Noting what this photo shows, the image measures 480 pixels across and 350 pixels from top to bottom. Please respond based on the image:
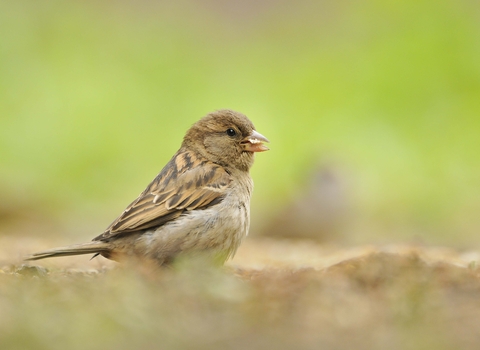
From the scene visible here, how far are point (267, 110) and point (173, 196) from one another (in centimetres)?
808

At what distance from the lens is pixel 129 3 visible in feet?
69.2

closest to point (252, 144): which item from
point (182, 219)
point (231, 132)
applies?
point (231, 132)

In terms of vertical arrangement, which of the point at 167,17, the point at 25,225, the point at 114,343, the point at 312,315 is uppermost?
the point at 167,17

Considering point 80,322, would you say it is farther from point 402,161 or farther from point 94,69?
point 94,69

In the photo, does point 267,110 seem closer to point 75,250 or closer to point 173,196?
point 173,196

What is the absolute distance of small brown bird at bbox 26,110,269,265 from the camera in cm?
558

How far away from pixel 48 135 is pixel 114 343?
10.5 meters

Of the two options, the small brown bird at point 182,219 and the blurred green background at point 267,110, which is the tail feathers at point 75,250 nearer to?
the small brown bird at point 182,219

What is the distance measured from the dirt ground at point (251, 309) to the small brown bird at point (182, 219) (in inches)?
16.0

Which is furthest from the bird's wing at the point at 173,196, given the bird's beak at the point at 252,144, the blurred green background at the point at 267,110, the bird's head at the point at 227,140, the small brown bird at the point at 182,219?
the blurred green background at the point at 267,110

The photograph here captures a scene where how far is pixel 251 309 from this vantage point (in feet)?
12.6

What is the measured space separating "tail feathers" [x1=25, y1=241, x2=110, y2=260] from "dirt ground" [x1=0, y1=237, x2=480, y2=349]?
155 mm

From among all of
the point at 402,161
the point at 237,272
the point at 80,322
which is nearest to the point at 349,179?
the point at 402,161

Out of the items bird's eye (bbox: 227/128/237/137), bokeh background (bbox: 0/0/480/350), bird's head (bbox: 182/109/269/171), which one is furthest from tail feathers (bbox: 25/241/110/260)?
bird's eye (bbox: 227/128/237/137)
